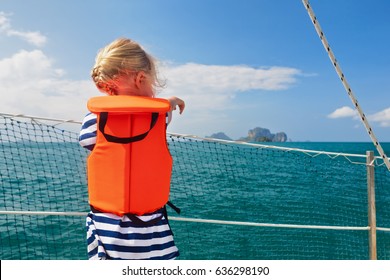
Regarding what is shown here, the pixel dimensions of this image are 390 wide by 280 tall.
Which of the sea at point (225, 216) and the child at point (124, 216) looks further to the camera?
the sea at point (225, 216)

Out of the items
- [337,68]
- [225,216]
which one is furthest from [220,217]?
[337,68]

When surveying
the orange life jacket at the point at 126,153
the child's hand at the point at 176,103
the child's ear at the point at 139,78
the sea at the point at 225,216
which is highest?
the child's ear at the point at 139,78

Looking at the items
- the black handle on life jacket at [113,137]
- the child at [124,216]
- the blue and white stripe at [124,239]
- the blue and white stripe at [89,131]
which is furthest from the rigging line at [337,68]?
the blue and white stripe at [124,239]

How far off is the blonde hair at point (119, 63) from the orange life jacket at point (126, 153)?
11cm

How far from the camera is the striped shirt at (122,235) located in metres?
1.73

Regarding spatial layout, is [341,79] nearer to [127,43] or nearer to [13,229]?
[127,43]

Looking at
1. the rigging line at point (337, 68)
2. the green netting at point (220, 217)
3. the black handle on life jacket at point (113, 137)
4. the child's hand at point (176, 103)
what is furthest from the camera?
the green netting at point (220, 217)

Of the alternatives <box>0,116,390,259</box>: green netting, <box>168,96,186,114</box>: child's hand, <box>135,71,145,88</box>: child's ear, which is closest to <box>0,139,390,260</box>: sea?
<box>0,116,390,259</box>: green netting

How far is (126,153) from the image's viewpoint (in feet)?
5.74

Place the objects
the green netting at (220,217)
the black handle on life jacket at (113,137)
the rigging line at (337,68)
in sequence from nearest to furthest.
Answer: the black handle on life jacket at (113,137), the rigging line at (337,68), the green netting at (220,217)

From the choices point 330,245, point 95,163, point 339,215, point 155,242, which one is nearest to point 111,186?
point 95,163

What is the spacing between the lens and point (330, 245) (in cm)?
1050

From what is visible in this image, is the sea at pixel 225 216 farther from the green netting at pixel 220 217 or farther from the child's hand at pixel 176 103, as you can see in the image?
the child's hand at pixel 176 103
